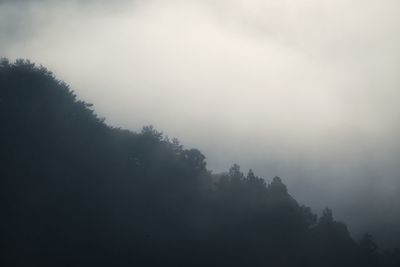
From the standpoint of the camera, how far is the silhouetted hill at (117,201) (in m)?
37.2

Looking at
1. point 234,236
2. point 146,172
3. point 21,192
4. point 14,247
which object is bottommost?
point 14,247

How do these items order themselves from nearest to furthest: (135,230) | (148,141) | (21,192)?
(21,192), (135,230), (148,141)

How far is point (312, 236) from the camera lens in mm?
56062

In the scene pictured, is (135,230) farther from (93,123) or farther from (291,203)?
(291,203)

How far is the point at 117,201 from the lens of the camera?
43.3 meters

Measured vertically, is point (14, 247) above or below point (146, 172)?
below

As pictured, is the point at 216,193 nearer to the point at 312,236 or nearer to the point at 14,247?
the point at 312,236

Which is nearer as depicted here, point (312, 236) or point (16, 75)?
point (16, 75)

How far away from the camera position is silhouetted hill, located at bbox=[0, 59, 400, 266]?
1465 inches

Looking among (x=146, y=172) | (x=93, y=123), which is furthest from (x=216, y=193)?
(x=93, y=123)

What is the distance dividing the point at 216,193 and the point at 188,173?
14.5ft

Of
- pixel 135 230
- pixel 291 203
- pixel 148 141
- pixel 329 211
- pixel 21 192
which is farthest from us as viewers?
pixel 329 211

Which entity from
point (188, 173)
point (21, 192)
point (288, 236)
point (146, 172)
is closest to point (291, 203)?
point (288, 236)

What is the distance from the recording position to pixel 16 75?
42.6 meters
